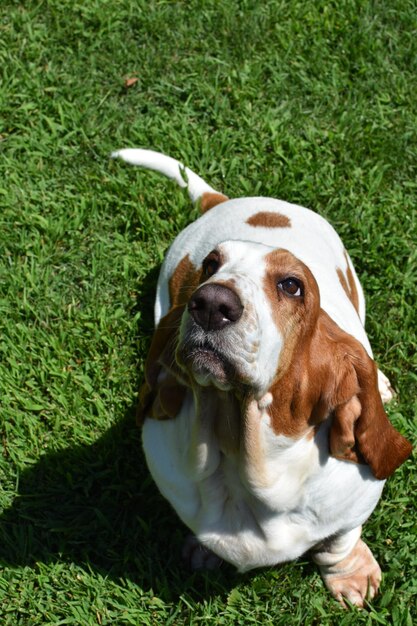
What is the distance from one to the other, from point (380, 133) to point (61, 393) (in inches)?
105

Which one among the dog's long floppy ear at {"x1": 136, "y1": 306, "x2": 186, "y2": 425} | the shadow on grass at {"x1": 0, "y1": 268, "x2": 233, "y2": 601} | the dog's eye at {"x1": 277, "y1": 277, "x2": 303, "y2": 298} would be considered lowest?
the shadow on grass at {"x1": 0, "y1": 268, "x2": 233, "y2": 601}

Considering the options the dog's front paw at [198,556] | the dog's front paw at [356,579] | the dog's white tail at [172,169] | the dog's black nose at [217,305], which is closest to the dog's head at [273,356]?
the dog's black nose at [217,305]

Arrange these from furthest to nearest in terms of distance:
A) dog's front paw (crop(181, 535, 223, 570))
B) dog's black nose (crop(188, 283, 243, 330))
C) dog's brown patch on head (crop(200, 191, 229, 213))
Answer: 1. dog's brown patch on head (crop(200, 191, 229, 213))
2. dog's front paw (crop(181, 535, 223, 570))
3. dog's black nose (crop(188, 283, 243, 330))

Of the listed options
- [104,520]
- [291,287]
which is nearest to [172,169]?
[104,520]

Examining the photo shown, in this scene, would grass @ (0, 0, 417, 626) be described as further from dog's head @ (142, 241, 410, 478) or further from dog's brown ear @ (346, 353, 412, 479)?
dog's head @ (142, 241, 410, 478)

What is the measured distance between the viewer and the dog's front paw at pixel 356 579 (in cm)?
443

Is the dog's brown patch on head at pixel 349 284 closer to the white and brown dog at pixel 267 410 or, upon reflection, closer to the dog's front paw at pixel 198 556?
the white and brown dog at pixel 267 410

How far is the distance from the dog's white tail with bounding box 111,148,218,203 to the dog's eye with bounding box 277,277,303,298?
2288 millimetres

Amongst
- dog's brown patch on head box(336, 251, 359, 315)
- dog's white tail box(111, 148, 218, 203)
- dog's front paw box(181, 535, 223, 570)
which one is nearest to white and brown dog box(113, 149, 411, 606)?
dog's brown patch on head box(336, 251, 359, 315)

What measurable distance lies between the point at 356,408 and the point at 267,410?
401 millimetres

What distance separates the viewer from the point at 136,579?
14.9 feet

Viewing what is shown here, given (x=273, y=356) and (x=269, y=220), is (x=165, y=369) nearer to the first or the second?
(x=273, y=356)

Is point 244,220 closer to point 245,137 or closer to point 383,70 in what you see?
point 245,137

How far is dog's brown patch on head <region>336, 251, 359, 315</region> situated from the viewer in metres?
4.52
